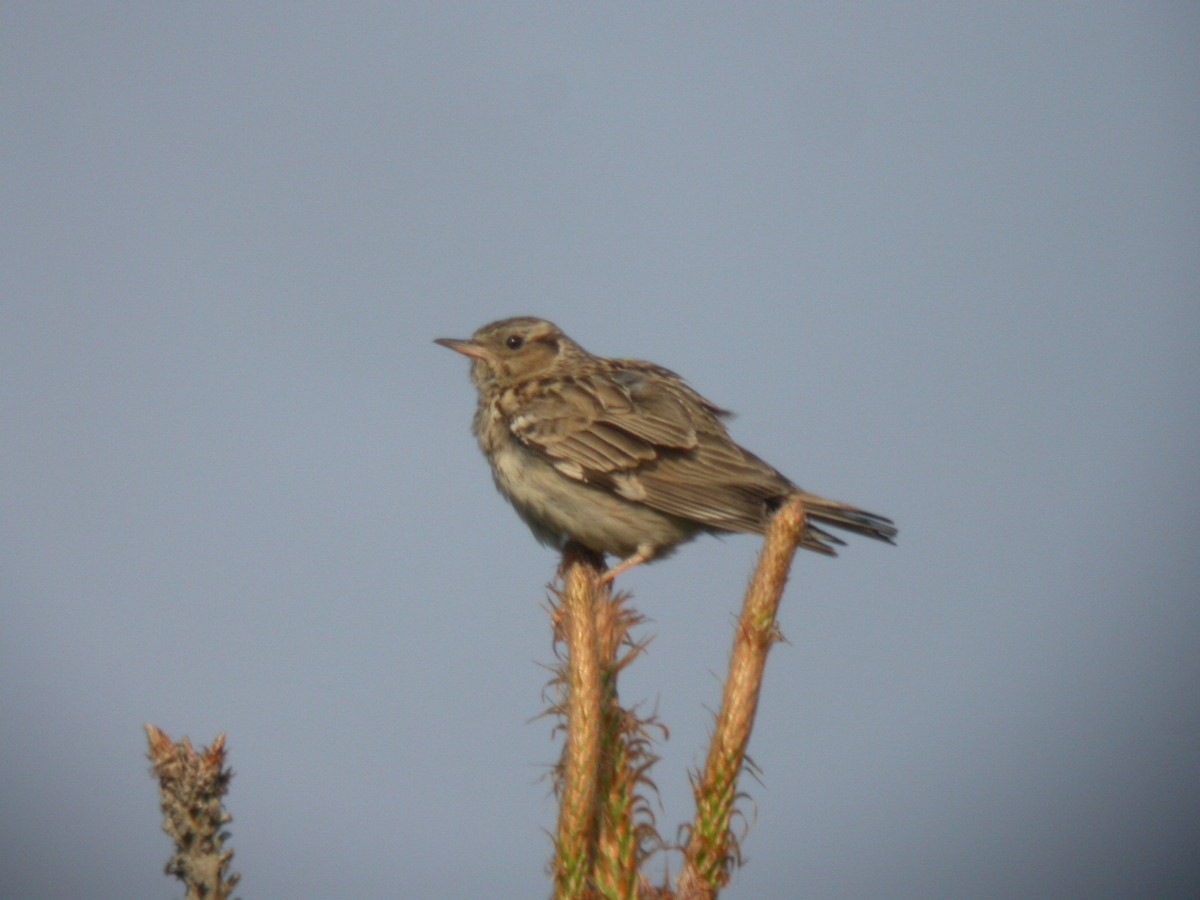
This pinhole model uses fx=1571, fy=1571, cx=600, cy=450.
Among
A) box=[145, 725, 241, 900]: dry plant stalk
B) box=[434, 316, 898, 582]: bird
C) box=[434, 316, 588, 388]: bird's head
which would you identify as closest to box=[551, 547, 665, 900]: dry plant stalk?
box=[145, 725, 241, 900]: dry plant stalk

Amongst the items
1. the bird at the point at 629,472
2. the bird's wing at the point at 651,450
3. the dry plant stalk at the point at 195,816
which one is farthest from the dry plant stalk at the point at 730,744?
the bird's wing at the point at 651,450

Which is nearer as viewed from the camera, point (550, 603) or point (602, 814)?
point (602, 814)

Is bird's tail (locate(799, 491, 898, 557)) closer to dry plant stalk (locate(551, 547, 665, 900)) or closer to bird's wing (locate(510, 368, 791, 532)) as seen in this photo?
bird's wing (locate(510, 368, 791, 532))

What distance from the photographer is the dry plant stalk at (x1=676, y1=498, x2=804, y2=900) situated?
16.1ft

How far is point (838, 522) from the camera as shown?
8594 mm

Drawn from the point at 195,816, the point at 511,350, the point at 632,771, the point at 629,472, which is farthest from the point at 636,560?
the point at 195,816

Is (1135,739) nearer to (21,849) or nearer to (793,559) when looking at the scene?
(21,849)

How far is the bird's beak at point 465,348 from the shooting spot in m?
10.7

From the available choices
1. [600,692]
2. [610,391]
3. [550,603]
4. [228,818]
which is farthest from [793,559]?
[610,391]

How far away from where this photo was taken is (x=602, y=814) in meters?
5.05

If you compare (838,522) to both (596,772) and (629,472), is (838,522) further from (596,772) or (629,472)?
(596,772)

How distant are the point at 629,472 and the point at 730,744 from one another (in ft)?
14.3

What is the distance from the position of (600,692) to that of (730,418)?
5.19 meters

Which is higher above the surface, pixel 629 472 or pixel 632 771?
pixel 629 472
